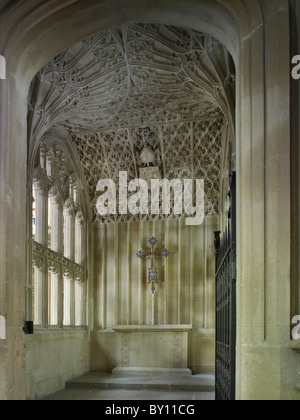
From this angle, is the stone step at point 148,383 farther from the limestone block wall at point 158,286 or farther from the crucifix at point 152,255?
the crucifix at point 152,255

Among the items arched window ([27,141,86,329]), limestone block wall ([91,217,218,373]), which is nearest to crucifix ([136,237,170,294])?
limestone block wall ([91,217,218,373])

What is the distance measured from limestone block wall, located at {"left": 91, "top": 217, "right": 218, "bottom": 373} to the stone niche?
8.1 inches

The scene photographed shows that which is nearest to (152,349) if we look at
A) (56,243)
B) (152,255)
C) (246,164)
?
(152,255)

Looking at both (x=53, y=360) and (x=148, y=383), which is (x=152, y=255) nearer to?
(x=148, y=383)

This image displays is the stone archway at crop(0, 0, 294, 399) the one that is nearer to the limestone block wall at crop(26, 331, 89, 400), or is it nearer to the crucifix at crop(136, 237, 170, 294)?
the limestone block wall at crop(26, 331, 89, 400)

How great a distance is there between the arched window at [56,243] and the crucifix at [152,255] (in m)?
1.50

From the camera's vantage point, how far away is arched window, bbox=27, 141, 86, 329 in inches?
349

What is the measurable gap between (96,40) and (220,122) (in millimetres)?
3993

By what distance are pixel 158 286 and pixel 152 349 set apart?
4.73 ft

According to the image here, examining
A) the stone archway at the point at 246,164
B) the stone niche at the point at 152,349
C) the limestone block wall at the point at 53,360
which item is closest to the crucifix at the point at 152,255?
the stone niche at the point at 152,349

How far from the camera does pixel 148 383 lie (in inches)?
358
